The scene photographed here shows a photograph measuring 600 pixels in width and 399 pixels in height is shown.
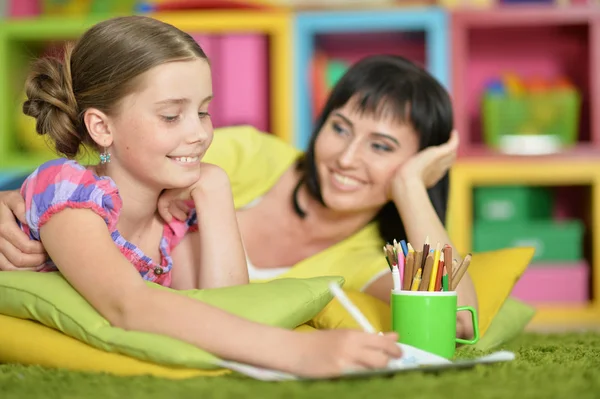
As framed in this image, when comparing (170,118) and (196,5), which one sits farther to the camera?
(196,5)

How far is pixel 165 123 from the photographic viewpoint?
1274 mm

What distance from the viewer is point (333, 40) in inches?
131

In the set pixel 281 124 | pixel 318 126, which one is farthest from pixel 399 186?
pixel 281 124

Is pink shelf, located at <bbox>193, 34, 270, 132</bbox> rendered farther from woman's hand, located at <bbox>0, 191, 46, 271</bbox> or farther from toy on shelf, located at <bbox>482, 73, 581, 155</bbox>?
woman's hand, located at <bbox>0, 191, 46, 271</bbox>

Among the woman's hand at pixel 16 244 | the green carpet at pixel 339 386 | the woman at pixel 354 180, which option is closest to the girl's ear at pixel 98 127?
the woman's hand at pixel 16 244

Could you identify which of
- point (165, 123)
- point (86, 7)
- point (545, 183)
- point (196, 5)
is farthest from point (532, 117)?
point (165, 123)

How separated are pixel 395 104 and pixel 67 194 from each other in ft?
2.65

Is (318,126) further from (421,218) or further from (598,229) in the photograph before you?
(598,229)

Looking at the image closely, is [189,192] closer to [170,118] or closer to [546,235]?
[170,118]

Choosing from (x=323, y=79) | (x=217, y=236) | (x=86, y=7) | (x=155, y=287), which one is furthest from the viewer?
(x=86, y=7)

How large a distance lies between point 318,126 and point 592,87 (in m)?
1.39

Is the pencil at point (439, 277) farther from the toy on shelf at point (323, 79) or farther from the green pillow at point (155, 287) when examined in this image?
the toy on shelf at point (323, 79)

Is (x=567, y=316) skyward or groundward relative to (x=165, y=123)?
groundward

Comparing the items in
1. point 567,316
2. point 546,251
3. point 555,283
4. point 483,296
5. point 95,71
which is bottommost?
point 567,316
